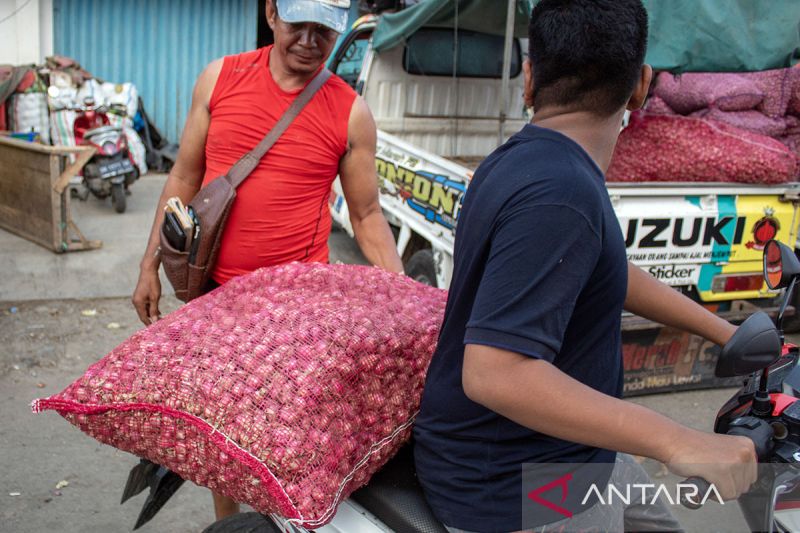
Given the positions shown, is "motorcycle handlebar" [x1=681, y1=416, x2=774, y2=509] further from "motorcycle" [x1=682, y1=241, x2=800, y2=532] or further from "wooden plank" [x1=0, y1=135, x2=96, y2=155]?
"wooden plank" [x1=0, y1=135, x2=96, y2=155]

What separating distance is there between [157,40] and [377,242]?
8.99 metres

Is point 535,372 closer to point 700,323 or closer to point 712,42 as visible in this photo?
point 700,323

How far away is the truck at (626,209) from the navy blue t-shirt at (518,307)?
3.12m

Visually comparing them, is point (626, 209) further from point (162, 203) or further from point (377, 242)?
point (162, 203)

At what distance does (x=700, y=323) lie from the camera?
196 centimetres

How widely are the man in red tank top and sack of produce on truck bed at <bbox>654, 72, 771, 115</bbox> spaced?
4383 millimetres

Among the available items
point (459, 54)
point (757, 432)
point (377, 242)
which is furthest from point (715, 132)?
point (757, 432)

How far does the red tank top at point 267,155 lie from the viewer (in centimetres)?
279

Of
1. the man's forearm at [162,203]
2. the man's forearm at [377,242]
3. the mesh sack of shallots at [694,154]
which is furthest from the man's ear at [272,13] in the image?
the mesh sack of shallots at [694,154]

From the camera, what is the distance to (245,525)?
2.19 metres

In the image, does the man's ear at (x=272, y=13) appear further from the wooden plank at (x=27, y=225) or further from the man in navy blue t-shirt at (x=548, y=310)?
the wooden plank at (x=27, y=225)

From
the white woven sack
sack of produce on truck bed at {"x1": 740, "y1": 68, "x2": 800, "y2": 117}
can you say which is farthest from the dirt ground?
sack of produce on truck bed at {"x1": 740, "y1": 68, "x2": 800, "y2": 117}

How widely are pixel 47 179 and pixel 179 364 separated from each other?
5936 millimetres

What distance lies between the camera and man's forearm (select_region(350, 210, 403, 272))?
3004mm
